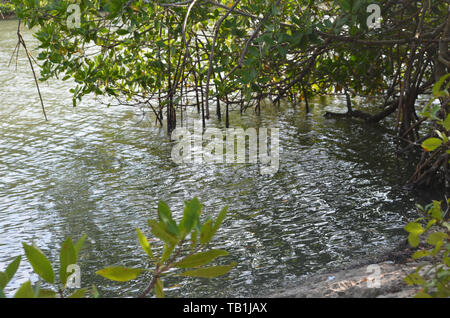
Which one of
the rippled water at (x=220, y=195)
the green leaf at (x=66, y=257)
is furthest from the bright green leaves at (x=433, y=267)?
the green leaf at (x=66, y=257)

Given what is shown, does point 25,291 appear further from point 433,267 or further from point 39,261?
point 433,267

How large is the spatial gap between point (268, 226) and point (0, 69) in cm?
921

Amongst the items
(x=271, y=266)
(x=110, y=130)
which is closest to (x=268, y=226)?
(x=271, y=266)

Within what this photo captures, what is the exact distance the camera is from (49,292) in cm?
178

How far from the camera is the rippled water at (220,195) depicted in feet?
12.1

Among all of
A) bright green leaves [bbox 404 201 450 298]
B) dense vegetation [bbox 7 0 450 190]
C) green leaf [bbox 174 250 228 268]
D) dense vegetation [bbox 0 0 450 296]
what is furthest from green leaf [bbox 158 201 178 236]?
dense vegetation [bbox 7 0 450 190]

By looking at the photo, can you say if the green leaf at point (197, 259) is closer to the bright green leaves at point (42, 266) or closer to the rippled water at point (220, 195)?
the bright green leaves at point (42, 266)

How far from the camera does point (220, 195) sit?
16.4 ft

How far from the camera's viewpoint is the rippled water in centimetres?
368

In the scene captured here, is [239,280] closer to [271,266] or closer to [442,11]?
[271,266]
